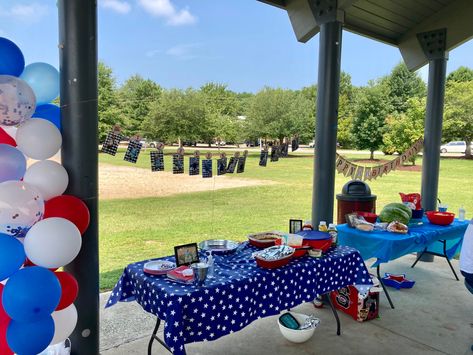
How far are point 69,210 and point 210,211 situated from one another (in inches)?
301

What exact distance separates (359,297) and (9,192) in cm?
251

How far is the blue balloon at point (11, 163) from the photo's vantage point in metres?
1.71

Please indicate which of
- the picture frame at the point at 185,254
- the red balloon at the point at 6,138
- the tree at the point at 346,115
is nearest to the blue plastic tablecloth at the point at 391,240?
the picture frame at the point at 185,254

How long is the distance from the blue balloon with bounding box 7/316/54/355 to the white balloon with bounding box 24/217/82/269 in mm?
256

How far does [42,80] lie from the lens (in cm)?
201

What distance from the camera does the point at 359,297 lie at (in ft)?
9.73

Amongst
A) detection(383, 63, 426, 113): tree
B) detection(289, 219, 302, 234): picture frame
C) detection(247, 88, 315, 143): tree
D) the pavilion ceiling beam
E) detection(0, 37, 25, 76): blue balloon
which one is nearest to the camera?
detection(0, 37, 25, 76): blue balloon

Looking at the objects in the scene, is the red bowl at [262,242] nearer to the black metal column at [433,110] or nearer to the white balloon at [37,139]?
the white balloon at [37,139]

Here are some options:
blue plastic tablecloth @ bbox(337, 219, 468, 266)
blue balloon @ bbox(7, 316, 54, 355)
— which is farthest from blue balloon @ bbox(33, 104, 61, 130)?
blue plastic tablecloth @ bbox(337, 219, 468, 266)

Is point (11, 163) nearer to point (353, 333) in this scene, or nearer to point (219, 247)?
point (219, 247)

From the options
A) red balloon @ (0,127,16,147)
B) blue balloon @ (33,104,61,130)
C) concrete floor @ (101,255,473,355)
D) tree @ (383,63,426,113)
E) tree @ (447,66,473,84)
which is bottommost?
concrete floor @ (101,255,473,355)

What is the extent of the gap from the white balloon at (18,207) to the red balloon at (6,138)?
0.87ft

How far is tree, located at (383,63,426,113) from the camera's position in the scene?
80.0ft

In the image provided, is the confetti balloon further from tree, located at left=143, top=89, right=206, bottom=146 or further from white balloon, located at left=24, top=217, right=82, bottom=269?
tree, located at left=143, top=89, right=206, bottom=146
